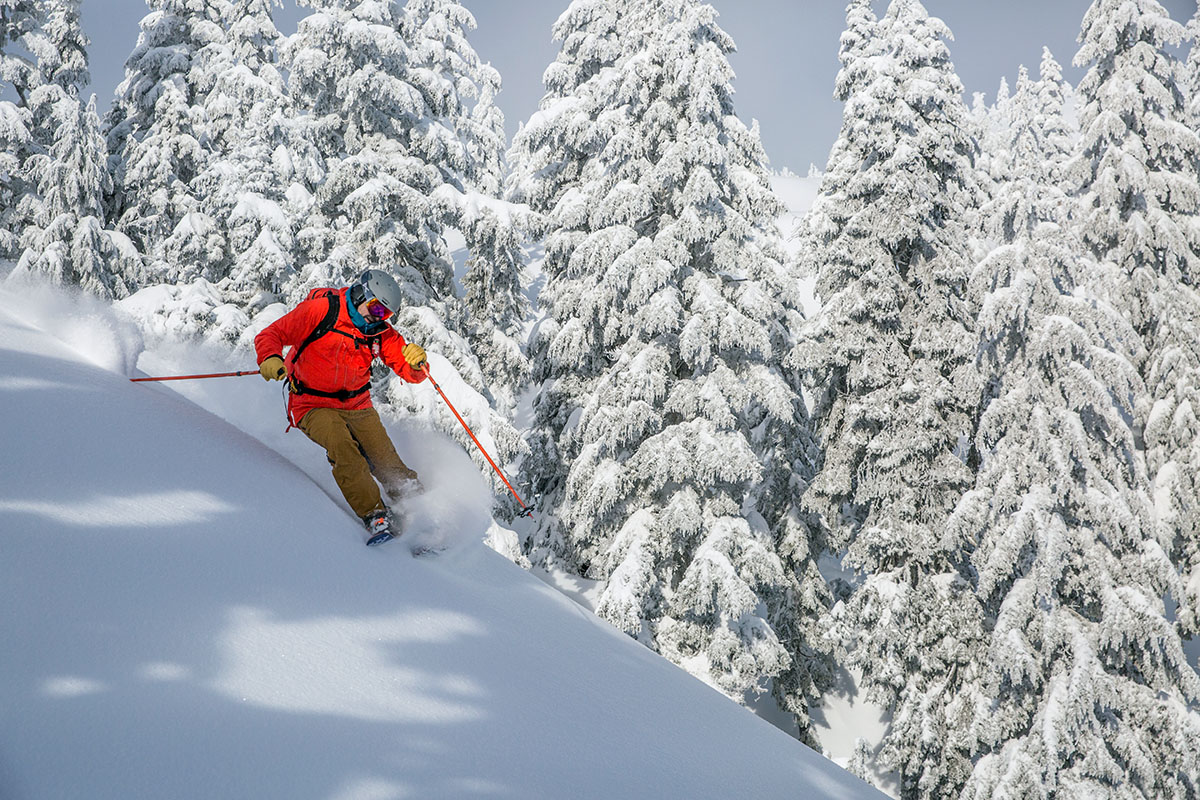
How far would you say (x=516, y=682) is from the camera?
3.80m

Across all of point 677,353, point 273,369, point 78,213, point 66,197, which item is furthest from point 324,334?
point 66,197

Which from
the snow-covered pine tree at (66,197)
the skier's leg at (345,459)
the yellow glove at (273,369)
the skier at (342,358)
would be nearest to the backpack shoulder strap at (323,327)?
the skier at (342,358)

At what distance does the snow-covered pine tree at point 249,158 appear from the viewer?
16.3 m

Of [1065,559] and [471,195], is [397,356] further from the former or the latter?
[1065,559]

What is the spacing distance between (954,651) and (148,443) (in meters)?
14.3

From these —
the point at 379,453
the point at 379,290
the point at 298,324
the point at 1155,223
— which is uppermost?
the point at 1155,223

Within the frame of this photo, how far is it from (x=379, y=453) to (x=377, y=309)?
1058 mm

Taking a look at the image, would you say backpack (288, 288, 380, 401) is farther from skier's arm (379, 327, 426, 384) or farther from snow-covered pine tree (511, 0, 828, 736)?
snow-covered pine tree (511, 0, 828, 736)

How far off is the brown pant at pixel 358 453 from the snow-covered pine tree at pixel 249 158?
1175 centimetres

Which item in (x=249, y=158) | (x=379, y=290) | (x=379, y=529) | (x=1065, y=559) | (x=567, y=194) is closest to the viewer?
(x=379, y=529)

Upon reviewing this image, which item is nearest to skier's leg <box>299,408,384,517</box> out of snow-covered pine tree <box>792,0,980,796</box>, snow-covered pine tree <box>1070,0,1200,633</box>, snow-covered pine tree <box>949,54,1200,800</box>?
snow-covered pine tree <box>949,54,1200,800</box>

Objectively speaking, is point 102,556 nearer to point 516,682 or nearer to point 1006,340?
point 516,682

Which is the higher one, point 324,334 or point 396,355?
point 396,355

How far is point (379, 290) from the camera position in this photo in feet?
17.9
